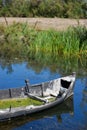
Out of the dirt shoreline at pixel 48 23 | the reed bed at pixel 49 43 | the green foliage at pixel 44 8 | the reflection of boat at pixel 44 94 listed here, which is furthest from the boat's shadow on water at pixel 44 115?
the green foliage at pixel 44 8

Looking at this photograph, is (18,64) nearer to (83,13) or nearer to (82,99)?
(82,99)

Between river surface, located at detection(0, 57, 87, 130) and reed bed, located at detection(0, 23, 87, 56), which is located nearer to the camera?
river surface, located at detection(0, 57, 87, 130)

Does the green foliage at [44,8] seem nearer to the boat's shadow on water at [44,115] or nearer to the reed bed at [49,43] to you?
the reed bed at [49,43]

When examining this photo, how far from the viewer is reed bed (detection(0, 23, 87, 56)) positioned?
61.2ft

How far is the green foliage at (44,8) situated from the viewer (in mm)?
29812

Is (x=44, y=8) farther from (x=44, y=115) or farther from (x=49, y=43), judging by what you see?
(x=44, y=115)

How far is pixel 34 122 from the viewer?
9898mm

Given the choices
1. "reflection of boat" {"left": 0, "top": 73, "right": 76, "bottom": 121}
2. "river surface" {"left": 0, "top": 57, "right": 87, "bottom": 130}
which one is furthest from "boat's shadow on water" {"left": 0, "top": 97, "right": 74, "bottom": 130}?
"reflection of boat" {"left": 0, "top": 73, "right": 76, "bottom": 121}

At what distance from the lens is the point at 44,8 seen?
29812mm

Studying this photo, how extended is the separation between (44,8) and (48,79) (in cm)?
1626

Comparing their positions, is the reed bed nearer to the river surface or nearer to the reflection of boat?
the river surface

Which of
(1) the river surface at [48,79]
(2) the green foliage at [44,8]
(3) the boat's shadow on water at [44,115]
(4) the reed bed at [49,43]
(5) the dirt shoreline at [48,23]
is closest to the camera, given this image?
(3) the boat's shadow on water at [44,115]

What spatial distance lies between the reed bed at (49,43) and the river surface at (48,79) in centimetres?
62

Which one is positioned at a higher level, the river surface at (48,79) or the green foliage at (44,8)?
the river surface at (48,79)
